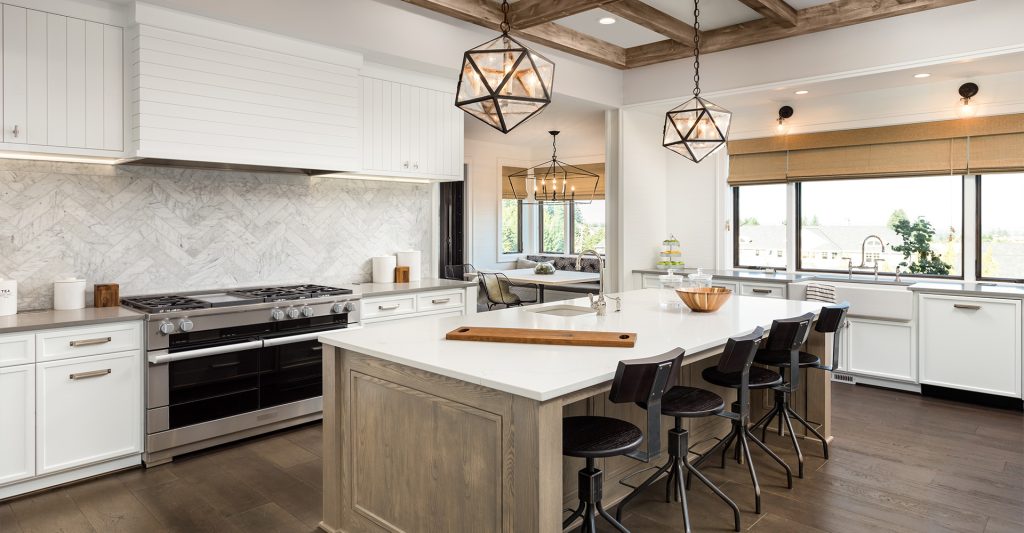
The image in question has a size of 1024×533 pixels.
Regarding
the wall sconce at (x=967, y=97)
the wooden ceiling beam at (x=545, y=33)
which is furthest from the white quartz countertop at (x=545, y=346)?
the wall sconce at (x=967, y=97)

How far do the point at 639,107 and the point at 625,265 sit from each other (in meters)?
1.60

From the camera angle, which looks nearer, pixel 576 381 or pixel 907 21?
pixel 576 381

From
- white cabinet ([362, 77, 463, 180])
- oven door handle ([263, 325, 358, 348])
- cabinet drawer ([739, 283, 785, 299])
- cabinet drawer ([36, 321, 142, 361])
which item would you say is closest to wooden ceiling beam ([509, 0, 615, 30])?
white cabinet ([362, 77, 463, 180])

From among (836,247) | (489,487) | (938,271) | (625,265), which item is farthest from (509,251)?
(489,487)

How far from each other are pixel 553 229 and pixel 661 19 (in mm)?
5636

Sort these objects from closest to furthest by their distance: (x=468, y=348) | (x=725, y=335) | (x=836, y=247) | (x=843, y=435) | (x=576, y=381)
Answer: (x=576, y=381) < (x=468, y=348) < (x=725, y=335) < (x=843, y=435) < (x=836, y=247)

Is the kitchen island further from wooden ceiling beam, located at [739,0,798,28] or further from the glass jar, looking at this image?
wooden ceiling beam, located at [739,0,798,28]

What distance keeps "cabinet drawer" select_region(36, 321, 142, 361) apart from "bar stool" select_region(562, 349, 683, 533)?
2.45 meters

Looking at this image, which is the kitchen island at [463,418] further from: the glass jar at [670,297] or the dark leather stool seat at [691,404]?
the glass jar at [670,297]

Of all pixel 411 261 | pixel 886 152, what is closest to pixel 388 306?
pixel 411 261

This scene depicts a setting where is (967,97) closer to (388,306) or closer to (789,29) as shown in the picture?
(789,29)

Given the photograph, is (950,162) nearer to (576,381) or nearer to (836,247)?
(836,247)

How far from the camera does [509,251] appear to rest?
10.3 meters

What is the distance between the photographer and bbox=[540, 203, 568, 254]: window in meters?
10.3
